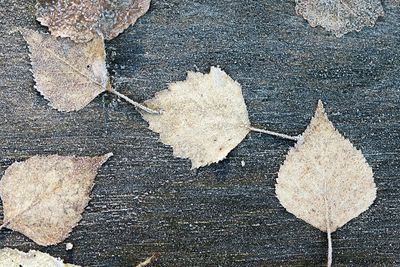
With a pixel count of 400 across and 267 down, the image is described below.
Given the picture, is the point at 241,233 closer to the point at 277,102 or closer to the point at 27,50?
the point at 277,102

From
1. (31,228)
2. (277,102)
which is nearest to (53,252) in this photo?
(31,228)

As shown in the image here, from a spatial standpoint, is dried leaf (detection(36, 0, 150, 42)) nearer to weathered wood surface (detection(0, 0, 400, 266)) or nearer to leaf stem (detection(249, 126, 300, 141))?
weathered wood surface (detection(0, 0, 400, 266))

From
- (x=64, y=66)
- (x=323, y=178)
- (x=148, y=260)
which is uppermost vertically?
(x=64, y=66)

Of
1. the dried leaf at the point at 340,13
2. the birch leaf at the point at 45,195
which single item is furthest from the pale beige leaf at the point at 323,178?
the birch leaf at the point at 45,195

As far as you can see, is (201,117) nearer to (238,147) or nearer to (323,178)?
(238,147)

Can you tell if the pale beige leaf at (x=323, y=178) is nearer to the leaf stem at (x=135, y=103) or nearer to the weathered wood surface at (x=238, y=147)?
the weathered wood surface at (x=238, y=147)

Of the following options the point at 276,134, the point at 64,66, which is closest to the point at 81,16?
the point at 64,66

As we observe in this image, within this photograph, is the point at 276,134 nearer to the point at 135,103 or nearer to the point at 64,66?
the point at 135,103

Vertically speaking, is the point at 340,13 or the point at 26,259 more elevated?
→ the point at 340,13
